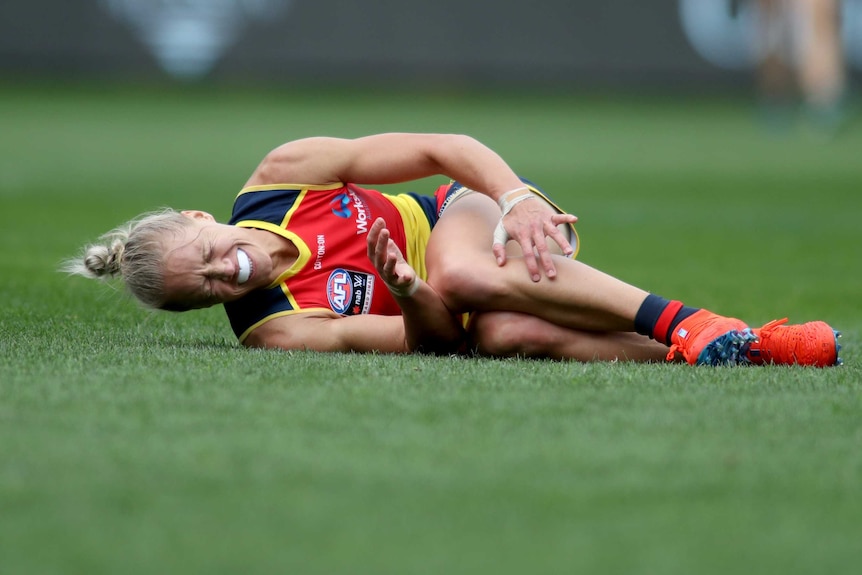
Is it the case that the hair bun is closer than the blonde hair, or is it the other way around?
the blonde hair

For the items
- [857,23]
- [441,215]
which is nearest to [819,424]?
[441,215]

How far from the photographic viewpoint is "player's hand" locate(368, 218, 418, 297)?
9.43ft

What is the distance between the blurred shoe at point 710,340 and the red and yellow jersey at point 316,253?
80 cm

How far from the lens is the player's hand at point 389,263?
288cm

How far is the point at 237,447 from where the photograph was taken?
2.14 meters

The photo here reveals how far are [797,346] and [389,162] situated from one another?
1.16m

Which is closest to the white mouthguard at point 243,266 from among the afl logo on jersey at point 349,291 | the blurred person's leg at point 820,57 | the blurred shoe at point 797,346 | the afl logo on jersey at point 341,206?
the afl logo on jersey at point 349,291

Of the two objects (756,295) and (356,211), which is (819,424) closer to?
(356,211)

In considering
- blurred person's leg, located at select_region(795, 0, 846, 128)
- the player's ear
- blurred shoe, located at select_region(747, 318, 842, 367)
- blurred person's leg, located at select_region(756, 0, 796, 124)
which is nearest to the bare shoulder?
the player's ear

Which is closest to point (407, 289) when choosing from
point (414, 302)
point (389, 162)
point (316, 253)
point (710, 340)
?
point (414, 302)

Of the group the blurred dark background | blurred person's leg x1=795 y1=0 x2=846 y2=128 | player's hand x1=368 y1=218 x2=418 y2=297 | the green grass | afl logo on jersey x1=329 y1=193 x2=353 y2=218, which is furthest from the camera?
blurred person's leg x1=795 y1=0 x2=846 y2=128

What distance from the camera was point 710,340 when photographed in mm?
2918

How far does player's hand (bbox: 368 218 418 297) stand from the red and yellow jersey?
1.04ft

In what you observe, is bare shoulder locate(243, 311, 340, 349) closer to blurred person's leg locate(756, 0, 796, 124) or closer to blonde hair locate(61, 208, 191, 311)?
blonde hair locate(61, 208, 191, 311)
